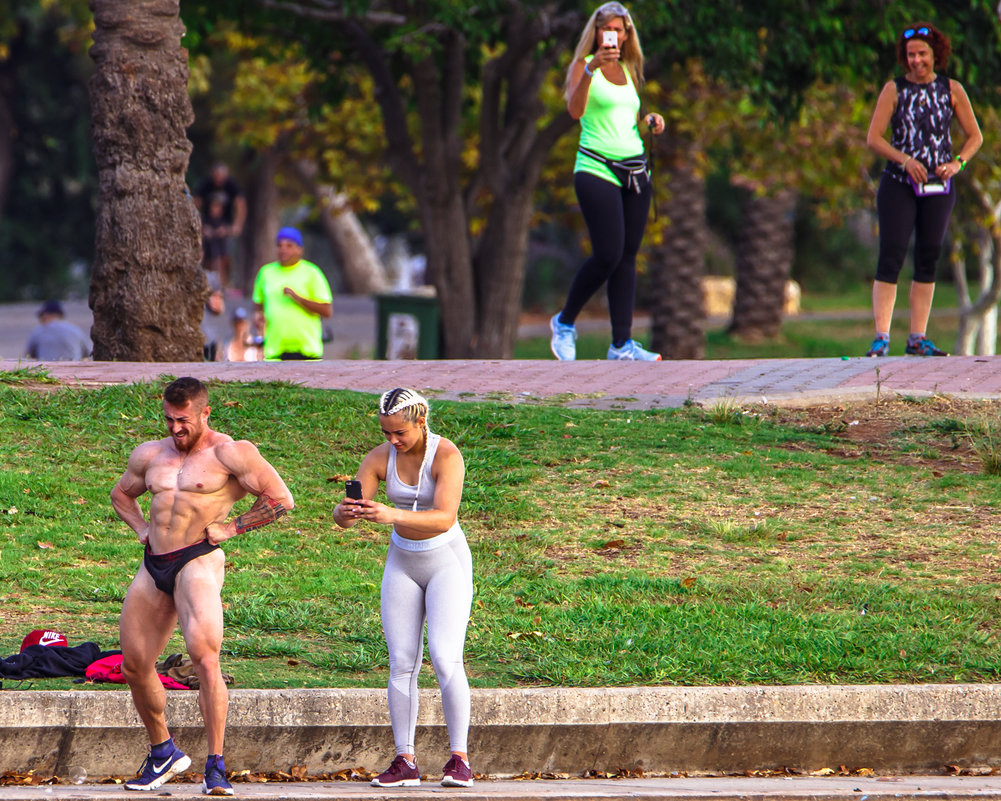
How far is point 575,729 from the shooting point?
6.20 metres

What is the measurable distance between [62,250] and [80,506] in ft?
101

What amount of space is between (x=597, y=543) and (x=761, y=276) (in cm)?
1855

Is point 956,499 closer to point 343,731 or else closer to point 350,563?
point 350,563

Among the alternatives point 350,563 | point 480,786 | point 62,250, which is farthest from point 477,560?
point 62,250

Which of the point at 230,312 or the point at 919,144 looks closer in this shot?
the point at 919,144

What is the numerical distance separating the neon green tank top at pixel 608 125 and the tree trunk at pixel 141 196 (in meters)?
3.40

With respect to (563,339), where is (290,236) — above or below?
above

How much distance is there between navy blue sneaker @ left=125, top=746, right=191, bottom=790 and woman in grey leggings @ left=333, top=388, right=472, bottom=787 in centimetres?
74

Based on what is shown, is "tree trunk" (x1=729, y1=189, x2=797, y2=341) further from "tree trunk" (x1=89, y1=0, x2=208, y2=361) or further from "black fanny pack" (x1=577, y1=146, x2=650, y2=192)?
"black fanny pack" (x1=577, y1=146, x2=650, y2=192)

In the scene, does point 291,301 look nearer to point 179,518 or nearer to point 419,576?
point 179,518

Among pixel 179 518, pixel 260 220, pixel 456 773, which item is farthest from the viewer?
pixel 260 220

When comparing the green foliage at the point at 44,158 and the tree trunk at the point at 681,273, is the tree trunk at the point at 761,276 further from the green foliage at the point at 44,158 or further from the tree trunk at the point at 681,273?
the green foliage at the point at 44,158

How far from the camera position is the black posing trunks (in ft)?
19.0

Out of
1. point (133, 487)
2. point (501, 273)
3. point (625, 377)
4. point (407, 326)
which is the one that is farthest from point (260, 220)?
point (133, 487)
